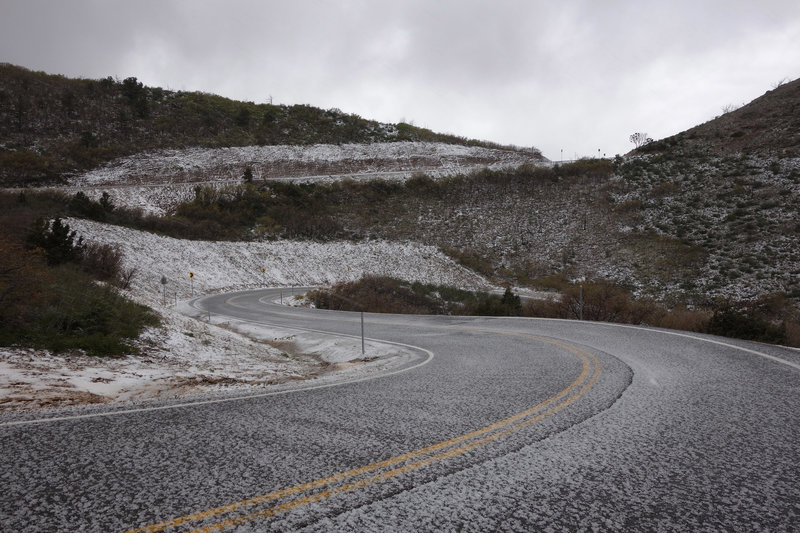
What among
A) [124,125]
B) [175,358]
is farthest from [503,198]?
[124,125]

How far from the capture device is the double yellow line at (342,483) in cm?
231

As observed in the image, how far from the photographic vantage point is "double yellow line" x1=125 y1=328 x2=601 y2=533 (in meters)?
2.31

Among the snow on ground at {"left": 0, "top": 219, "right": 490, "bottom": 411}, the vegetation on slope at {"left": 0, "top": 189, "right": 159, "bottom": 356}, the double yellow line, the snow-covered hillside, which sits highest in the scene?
the snow-covered hillside

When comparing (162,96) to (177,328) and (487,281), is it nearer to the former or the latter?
(487,281)

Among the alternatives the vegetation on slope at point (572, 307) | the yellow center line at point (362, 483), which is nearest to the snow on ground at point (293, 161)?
the vegetation on slope at point (572, 307)

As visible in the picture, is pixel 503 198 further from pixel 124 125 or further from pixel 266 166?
pixel 124 125

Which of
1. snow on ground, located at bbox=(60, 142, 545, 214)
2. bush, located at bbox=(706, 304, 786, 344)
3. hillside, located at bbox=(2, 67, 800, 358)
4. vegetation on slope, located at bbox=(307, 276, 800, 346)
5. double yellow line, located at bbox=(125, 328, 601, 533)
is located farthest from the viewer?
snow on ground, located at bbox=(60, 142, 545, 214)

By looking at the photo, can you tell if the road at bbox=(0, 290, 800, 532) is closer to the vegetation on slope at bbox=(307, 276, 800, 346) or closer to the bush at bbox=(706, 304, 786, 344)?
the bush at bbox=(706, 304, 786, 344)

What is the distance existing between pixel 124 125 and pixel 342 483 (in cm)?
6438

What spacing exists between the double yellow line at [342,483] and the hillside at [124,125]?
47.4 meters

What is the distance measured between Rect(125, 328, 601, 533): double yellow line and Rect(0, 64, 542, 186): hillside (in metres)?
47.4

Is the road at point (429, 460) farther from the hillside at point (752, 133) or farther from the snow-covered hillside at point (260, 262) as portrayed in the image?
the hillside at point (752, 133)

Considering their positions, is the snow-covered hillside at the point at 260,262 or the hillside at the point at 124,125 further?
the hillside at the point at 124,125

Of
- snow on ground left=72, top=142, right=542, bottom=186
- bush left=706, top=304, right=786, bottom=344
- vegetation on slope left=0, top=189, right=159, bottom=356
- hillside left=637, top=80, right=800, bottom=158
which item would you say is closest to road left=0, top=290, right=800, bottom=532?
bush left=706, top=304, right=786, bottom=344
